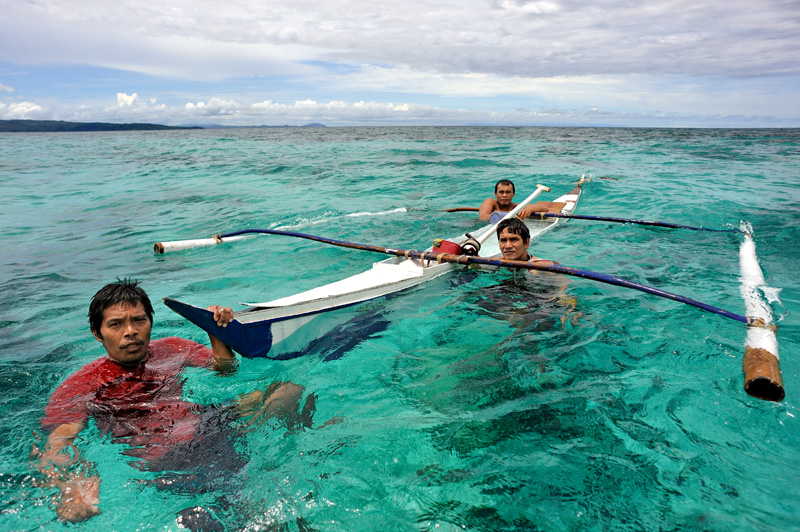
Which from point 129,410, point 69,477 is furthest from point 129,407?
point 69,477

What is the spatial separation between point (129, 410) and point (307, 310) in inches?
59.8

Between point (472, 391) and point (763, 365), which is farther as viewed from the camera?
point (472, 391)

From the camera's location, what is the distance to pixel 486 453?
285cm

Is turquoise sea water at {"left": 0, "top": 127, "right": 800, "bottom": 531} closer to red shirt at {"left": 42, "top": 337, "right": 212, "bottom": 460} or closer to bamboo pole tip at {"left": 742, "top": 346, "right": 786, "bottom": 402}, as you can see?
red shirt at {"left": 42, "top": 337, "right": 212, "bottom": 460}

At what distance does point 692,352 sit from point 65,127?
15097 centimetres

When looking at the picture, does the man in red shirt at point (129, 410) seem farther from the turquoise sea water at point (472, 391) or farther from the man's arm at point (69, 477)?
the turquoise sea water at point (472, 391)

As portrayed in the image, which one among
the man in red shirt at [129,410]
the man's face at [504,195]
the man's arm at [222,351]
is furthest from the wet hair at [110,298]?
the man's face at [504,195]

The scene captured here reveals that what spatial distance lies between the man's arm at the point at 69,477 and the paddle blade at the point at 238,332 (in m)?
0.88

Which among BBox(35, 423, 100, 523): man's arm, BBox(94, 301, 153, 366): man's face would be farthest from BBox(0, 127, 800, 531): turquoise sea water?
BBox(94, 301, 153, 366): man's face

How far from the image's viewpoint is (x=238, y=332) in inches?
135

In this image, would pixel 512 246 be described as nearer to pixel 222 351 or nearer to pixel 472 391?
pixel 472 391

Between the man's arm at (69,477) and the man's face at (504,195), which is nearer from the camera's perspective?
the man's arm at (69,477)

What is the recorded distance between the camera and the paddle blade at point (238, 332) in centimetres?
308

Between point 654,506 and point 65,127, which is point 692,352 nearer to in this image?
point 654,506
